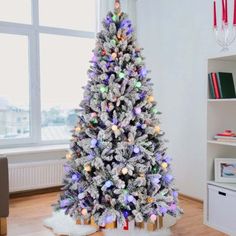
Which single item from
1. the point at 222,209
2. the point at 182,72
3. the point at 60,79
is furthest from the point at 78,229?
the point at 60,79

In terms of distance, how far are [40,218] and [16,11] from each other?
2.63 metres

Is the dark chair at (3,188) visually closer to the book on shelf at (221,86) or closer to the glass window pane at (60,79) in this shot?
the glass window pane at (60,79)

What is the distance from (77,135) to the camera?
2867 millimetres

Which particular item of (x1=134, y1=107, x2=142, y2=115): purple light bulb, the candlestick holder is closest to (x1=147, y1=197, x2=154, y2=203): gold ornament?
(x1=134, y1=107, x2=142, y2=115): purple light bulb

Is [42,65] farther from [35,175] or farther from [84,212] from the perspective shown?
[84,212]

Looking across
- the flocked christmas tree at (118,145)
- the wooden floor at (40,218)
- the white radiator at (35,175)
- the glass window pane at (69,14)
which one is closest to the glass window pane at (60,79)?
the glass window pane at (69,14)

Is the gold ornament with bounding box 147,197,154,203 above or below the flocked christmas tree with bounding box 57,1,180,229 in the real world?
below

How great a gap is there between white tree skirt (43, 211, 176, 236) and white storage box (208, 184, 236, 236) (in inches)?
14.7

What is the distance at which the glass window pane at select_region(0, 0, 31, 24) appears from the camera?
3996 millimetres

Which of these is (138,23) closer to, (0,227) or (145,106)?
(145,106)

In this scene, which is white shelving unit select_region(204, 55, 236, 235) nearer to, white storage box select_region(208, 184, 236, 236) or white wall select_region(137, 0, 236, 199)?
white storage box select_region(208, 184, 236, 236)

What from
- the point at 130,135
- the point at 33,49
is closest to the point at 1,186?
the point at 130,135

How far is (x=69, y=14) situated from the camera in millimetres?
4426

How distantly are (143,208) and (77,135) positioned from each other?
0.87m
